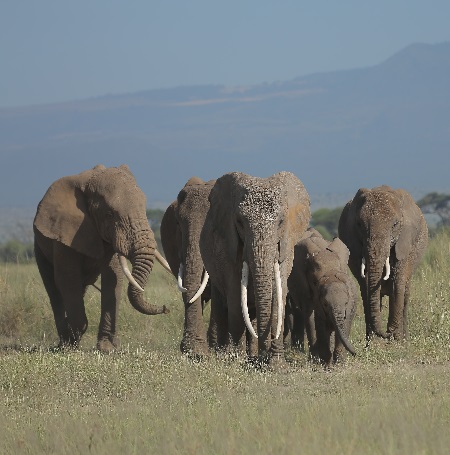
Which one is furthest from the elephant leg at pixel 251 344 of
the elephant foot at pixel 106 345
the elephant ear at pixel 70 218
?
the elephant ear at pixel 70 218

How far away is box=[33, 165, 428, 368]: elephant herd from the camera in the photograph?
41.6 ft

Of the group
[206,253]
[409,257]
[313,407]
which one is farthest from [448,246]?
[313,407]

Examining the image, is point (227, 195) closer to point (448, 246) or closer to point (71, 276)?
point (71, 276)

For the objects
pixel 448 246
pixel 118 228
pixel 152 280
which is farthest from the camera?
pixel 152 280

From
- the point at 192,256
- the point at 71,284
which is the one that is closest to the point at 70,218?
the point at 71,284

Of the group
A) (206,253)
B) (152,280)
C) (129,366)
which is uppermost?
(206,253)

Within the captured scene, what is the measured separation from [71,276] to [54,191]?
1.00 m

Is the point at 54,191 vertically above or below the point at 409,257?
above

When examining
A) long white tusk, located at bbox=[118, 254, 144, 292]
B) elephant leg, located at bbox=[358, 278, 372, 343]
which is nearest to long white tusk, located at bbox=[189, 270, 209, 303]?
long white tusk, located at bbox=[118, 254, 144, 292]

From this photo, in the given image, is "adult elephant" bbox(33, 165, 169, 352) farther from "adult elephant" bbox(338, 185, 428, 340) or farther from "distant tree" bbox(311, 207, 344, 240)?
"distant tree" bbox(311, 207, 344, 240)

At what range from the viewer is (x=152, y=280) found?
81.4 feet

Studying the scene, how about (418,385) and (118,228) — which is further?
(118,228)

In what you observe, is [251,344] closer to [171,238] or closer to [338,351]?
[338,351]

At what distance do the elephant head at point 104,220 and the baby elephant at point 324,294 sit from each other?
1.48 metres
